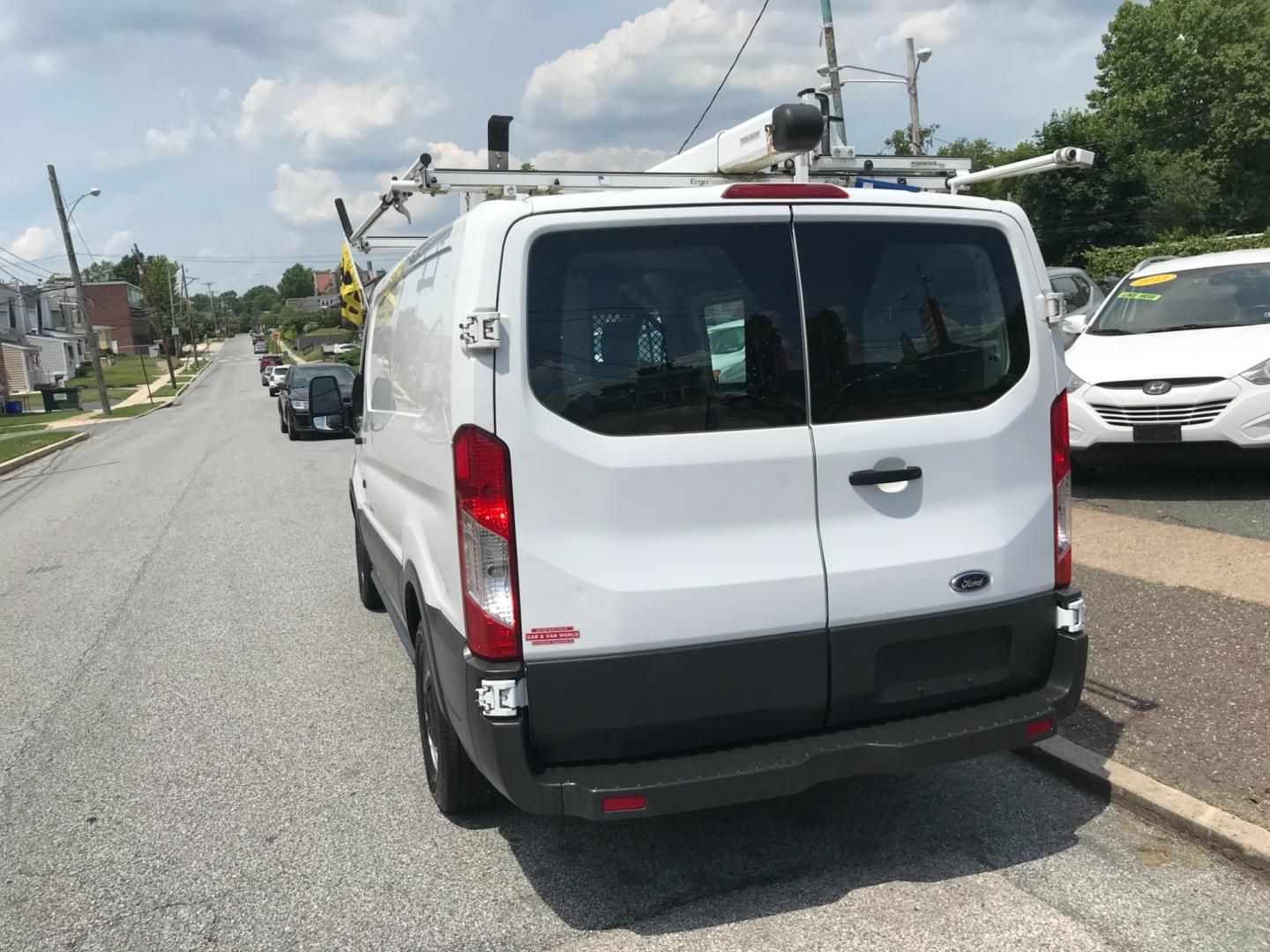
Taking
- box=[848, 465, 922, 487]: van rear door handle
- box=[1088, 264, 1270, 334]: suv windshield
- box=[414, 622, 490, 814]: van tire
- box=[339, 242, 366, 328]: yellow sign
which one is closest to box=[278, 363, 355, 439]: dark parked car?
box=[339, 242, 366, 328]: yellow sign

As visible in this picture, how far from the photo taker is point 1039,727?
10.9 ft

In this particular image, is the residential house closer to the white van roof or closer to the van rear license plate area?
the van rear license plate area

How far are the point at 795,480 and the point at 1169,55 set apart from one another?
218 ft

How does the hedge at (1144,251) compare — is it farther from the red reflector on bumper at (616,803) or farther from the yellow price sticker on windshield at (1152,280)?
the red reflector on bumper at (616,803)

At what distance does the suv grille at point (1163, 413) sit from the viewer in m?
7.63

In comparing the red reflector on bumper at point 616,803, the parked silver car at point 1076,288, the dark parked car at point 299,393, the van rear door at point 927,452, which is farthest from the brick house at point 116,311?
the red reflector on bumper at point 616,803

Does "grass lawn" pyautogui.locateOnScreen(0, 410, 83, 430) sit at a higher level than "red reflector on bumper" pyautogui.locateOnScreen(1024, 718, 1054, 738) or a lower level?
lower

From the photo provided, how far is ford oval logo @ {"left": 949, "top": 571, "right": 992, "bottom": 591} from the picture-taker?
10.6ft

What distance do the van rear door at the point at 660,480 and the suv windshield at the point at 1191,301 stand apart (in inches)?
271

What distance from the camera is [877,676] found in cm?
322

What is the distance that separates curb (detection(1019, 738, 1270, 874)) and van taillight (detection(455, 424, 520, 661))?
238 centimetres

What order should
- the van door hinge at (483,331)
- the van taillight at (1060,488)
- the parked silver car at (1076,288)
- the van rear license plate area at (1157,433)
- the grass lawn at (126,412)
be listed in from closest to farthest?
the van door hinge at (483,331), the van taillight at (1060,488), the van rear license plate area at (1157,433), the parked silver car at (1076,288), the grass lawn at (126,412)

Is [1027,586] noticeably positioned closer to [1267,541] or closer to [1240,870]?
[1240,870]

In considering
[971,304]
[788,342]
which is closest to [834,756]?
[788,342]
